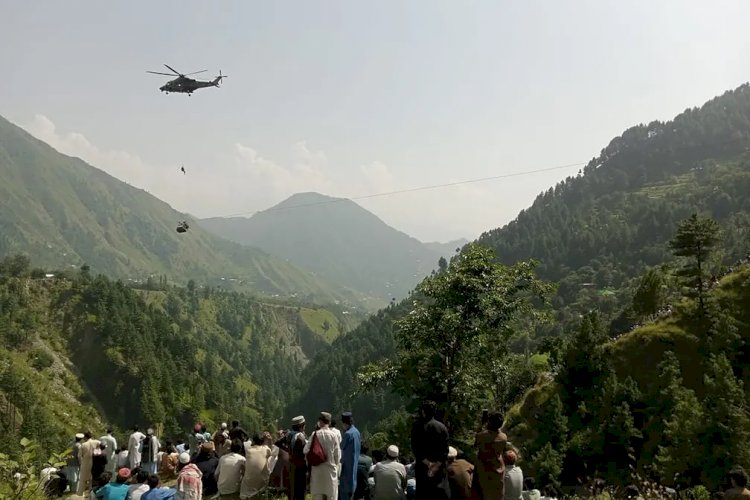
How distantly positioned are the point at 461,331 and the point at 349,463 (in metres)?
8.24

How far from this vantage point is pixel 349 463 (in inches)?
417

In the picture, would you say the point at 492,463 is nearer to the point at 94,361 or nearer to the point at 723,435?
the point at 723,435

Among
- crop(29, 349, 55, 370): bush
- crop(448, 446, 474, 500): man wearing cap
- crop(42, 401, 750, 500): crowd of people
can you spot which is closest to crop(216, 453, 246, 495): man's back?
crop(42, 401, 750, 500): crowd of people

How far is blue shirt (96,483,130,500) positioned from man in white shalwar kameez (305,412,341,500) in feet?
11.9

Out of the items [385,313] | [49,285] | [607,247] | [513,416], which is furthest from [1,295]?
[607,247]

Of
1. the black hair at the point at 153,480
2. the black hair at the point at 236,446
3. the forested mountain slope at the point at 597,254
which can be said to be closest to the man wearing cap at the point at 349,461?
the black hair at the point at 236,446

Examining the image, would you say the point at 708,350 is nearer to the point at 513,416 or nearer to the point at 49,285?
the point at 513,416

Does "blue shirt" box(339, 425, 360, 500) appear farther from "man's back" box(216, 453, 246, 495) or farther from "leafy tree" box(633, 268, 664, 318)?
"leafy tree" box(633, 268, 664, 318)

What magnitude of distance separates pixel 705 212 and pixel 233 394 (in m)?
160

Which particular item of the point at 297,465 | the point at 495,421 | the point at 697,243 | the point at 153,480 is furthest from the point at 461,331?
the point at 697,243

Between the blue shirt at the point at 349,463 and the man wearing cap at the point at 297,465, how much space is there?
2.83 ft

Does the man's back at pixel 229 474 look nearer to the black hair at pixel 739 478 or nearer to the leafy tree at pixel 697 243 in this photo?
the black hair at pixel 739 478

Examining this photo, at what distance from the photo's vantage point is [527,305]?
59.8 ft

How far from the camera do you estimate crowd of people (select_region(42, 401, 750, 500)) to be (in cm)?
828
